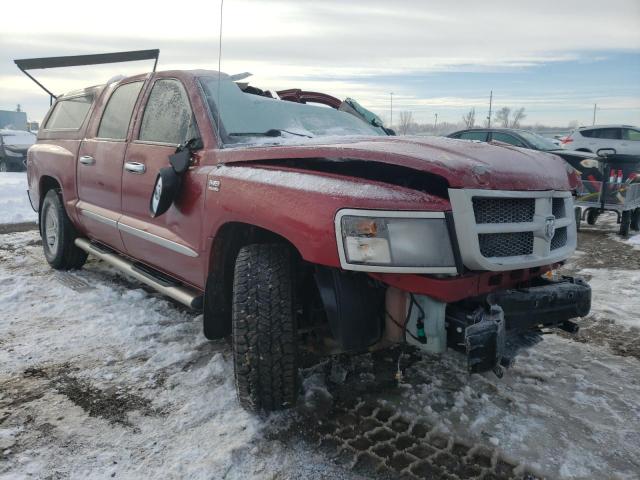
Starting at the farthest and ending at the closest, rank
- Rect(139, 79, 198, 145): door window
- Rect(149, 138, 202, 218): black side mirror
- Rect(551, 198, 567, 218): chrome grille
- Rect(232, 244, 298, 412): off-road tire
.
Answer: Rect(139, 79, 198, 145): door window < Rect(149, 138, 202, 218): black side mirror < Rect(551, 198, 567, 218): chrome grille < Rect(232, 244, 298, 412): off-road tire

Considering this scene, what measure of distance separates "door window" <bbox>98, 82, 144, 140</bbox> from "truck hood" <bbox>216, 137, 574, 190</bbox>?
1.68 m

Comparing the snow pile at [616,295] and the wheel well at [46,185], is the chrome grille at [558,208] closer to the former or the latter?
the snow pile at [616,295]

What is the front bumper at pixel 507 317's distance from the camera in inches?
85.0

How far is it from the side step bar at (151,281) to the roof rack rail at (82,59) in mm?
1775

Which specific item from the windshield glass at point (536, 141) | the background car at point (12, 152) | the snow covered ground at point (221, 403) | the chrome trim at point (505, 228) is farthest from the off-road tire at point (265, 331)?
the background car at point (12, 152)

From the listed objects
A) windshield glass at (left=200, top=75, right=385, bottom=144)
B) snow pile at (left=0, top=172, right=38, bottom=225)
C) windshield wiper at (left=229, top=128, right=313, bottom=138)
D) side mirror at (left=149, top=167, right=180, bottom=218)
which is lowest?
snow pile at (left=0, top=172, right=38, bottom=225)

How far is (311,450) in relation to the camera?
2.36 metres

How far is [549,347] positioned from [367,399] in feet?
5.17

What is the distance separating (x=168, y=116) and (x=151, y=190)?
542 millimetres

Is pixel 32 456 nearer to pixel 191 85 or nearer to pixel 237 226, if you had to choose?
pixel 237 226

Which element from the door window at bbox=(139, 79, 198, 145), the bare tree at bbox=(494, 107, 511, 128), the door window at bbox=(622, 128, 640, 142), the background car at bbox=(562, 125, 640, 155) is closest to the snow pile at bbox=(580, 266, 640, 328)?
the door window at bbox=(139, 79, 198, 145)

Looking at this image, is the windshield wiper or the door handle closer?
the windshield wiper

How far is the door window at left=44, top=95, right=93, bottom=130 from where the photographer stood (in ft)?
15.9

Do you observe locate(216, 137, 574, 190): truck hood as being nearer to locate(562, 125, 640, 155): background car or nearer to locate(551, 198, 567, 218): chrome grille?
locate(551, 198, 567, 218): chrome grille
